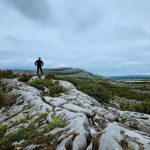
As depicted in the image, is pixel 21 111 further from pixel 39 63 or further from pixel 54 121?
pixel 39 63

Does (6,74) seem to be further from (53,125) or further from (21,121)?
(53,125)

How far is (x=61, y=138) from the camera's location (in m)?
10.3

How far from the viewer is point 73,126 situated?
11508mm

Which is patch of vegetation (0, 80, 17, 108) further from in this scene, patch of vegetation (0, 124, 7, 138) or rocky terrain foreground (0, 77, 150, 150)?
patch of vegetation (0, 124, 7, 138)

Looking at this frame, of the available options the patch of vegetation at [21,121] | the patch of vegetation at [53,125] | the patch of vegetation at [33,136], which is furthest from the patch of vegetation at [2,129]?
the patch of vegetation at [53,125]

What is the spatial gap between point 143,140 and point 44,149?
3723 mm

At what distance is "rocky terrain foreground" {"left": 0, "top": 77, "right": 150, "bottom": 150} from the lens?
30.7 ft

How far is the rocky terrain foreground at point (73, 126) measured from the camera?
9.34 meters

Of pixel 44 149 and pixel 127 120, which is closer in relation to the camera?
pixel 44 149

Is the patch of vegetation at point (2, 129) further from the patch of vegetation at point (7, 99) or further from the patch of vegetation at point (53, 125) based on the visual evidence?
the patch of vegetation at point (7, 99)

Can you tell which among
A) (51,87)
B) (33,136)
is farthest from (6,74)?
(33,136)

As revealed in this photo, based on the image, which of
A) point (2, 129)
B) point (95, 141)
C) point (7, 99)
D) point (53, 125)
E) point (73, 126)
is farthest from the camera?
point (7, 99)

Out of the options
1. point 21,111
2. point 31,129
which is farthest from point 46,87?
point 31,129

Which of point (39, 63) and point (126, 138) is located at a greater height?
point (39, 63)
